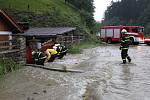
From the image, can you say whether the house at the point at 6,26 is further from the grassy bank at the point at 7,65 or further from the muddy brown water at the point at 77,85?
the muddy brown water at the point at 77,85

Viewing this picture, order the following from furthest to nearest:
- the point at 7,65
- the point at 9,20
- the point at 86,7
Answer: the point at 86,7
the point at 9,20
the point at 7,65

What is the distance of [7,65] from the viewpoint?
15992 mm

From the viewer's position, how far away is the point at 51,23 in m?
45.0

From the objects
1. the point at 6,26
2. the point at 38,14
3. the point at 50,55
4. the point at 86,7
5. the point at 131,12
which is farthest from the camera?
the point at 131,12

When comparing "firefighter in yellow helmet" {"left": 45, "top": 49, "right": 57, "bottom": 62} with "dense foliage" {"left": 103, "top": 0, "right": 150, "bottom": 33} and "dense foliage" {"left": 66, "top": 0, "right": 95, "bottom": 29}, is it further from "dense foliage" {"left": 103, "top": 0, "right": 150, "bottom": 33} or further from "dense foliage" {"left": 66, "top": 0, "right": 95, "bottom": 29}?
"dense foliage" {"left": 103, "top": 0, "right": 150, "bottom": 33}

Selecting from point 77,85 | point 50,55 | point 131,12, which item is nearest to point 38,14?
point 50,55

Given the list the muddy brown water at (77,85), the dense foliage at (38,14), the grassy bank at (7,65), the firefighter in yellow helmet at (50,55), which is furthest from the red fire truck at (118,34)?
the muddy brown water at (77,85)

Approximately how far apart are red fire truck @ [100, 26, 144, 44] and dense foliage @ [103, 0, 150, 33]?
45.4m

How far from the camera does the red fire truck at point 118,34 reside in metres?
43.1

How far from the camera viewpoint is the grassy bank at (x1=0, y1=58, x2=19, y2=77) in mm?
15086

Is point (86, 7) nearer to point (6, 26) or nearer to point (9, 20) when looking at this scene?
point (6, 26)

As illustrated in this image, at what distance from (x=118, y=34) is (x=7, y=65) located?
104 feet

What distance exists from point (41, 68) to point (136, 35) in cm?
2759

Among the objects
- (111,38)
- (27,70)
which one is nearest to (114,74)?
(27,70)
